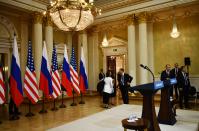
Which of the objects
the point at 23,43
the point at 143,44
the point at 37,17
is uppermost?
the point at 37,17

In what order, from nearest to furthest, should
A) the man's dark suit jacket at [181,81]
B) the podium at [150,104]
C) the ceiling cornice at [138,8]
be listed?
the podium at [150,104] < the man's dark suit jacket at [181,81] < the ceiling cornice at [138,8]

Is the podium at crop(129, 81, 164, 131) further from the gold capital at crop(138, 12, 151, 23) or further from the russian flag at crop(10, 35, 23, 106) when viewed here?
the gold capital at crop(138, 12, 151, 23)

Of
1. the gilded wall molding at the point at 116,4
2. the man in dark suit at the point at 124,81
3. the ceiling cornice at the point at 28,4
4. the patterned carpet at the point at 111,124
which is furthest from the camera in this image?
the gilded wall molding at the point at 116,4

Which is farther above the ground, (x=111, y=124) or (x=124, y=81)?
(x=124, y=81)

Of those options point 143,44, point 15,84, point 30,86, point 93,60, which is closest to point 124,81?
point 143,44

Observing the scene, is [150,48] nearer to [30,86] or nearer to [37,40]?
[37,40]

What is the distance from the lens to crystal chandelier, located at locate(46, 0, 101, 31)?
584 cm

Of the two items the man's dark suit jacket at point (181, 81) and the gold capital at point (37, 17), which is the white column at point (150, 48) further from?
the gold capital at point (37, 17)

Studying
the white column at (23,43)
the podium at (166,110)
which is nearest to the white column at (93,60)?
the white column at (23,43)

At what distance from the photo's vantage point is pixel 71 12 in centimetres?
589

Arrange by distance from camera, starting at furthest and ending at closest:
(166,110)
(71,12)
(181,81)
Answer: (181,81) → (71,12) → (166,110)

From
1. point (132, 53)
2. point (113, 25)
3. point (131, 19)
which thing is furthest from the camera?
point (113, 25)

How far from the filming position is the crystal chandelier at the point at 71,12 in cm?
584

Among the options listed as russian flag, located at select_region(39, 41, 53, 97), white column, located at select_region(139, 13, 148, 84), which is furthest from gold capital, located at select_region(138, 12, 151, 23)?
russian flag, located at select_region(39, 41, 53, 97)
